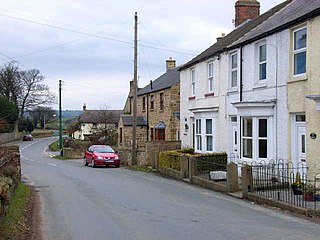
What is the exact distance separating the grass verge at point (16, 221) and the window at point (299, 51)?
9953mm

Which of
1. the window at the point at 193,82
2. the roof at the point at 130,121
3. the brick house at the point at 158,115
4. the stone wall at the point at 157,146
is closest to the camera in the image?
the window at the point at 193,82

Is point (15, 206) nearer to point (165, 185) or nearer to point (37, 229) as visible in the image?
point (37, 229)

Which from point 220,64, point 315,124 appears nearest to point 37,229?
point 315,124

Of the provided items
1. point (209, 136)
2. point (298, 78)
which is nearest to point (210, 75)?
point (209, 136)

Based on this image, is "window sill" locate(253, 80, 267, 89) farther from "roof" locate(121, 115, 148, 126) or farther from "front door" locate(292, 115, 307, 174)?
"roof" locate(121, 115, 148, 126)

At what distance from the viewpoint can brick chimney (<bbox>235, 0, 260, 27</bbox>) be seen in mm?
28422

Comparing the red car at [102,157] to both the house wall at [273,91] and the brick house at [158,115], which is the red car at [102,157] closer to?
the brick house at [158,115]

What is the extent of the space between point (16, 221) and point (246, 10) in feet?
74.2

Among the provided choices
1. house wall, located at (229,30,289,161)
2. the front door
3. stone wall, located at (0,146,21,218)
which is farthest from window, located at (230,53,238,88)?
stone wall, located at (0,146,21,218)

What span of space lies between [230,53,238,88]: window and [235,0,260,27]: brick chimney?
28.4 feet

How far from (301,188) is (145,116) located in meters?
27.9

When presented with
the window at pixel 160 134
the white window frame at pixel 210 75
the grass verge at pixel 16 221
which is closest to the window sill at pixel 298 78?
the white window frame at pixel 210 75

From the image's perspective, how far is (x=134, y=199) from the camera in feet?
47.1

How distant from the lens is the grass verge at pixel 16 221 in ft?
28.2
